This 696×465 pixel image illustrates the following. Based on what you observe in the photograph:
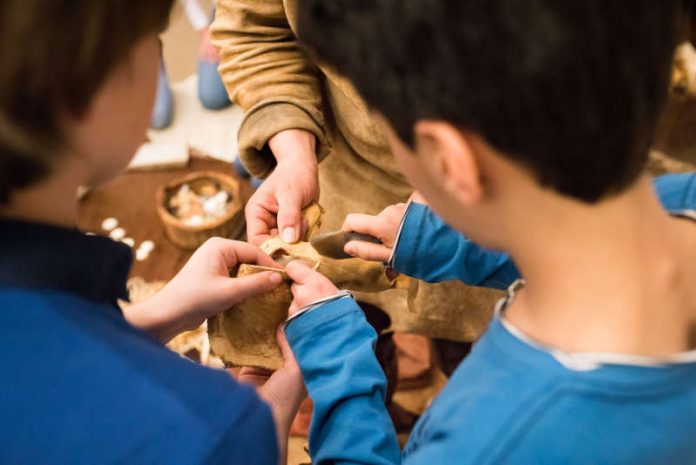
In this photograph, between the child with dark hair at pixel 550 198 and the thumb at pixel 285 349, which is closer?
the child with dark hair at pixel 550 198

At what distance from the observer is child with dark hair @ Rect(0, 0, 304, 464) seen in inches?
15.7

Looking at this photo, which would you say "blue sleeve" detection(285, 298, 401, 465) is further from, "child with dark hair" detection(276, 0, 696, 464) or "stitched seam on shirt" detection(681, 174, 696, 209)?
"stitched seam on shirt" detection(681, 174, 696, 209)

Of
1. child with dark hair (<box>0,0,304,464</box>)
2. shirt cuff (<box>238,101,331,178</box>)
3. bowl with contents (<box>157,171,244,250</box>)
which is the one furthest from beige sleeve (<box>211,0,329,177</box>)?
bowl with contents (<box>157,171,244,250</box>)

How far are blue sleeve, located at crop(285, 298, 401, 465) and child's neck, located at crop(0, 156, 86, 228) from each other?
0.29m

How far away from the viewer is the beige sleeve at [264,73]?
0.97 meters

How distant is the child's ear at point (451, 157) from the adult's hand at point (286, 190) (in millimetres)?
435

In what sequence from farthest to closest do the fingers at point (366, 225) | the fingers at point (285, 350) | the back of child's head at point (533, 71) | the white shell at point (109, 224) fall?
1. the white shell at point (109, 224)
2. the fingers at point (366, 225)
3. the fingers at point (285, 350)
4. the back of child's head at point (533, 71)

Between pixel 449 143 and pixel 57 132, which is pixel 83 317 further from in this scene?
pixel 449 143

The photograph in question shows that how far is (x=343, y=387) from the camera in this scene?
63 centimetres

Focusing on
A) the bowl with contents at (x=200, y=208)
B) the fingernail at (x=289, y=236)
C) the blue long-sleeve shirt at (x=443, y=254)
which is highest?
the blue long-sleeve shirt at (x=443, y=254)

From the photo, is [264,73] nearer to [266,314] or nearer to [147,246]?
[266,314]

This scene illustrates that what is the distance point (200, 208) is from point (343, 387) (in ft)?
4.02

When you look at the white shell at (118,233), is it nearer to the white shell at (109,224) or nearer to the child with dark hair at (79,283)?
the white shell at (109,224)

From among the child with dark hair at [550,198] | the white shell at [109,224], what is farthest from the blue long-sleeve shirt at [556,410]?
the white shell at [109,224]
